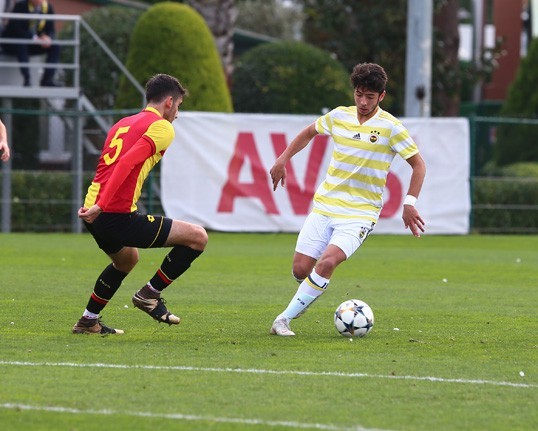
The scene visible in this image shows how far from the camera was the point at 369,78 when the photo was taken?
9.12m

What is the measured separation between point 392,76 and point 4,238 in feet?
52.6

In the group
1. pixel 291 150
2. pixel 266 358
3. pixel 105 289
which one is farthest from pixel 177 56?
pixel 266 358

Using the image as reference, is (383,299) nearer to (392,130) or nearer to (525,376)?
(392,130)

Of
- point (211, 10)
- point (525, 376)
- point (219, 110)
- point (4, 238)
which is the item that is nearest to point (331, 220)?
point (525, 376)

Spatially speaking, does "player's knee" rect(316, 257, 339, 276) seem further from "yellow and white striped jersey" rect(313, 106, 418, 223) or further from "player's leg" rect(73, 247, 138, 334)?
"player's leg" rect(73, 247, 138, 334)

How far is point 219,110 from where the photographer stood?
24.0m

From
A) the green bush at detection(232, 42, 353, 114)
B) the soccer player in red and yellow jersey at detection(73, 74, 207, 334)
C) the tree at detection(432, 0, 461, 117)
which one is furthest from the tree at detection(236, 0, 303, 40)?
the soccer player in red and yellow jersey at detection(73, 74, 207, 334)

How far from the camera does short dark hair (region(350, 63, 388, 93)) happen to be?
9.11 meters

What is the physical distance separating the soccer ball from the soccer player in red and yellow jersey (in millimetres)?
1141

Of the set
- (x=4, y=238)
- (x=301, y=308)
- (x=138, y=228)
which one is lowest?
(x=4, y=238)

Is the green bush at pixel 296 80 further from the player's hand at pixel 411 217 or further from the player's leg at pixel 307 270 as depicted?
the player's hand at pixel 411 217

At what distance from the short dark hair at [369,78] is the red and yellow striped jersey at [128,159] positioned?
140cm

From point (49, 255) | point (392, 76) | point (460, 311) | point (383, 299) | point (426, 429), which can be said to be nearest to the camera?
point (426, 429)

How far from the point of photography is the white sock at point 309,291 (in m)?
9.18
